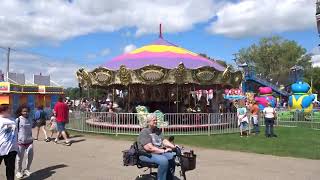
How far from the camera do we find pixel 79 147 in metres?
14.0

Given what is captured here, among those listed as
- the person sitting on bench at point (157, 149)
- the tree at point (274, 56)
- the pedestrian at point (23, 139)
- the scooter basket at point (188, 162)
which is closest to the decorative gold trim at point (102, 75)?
the pedestrian at point (23, 139)

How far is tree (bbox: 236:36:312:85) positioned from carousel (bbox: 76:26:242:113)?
166ft

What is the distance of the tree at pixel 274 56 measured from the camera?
7312 centimetres

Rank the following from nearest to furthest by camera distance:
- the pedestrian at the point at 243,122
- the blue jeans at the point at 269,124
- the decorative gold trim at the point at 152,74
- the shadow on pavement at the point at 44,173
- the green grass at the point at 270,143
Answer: the shadow on pavement at the point at 44,173 < the green grass at the point at 270,143 < the blue jeans at the point at 269,124 < the pedestrian at the point at 243,122 < the decorative gold trim at the point at 152,74

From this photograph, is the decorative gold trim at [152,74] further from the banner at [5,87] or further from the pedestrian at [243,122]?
the banner at [5,87]

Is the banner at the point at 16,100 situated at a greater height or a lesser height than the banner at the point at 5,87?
lesser

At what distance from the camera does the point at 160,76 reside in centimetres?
1944

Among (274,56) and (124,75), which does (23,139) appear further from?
(274,56)

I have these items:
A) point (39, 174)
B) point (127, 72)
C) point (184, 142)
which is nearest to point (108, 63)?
point (127, 72)

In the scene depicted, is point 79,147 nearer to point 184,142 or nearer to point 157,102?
point 184,142

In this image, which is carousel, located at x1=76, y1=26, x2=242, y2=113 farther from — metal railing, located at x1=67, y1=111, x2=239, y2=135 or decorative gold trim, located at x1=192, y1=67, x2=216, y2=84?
metal railing, located at x1=67, y1=111, x2=239, y2=135

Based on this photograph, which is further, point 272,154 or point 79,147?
point 79,147

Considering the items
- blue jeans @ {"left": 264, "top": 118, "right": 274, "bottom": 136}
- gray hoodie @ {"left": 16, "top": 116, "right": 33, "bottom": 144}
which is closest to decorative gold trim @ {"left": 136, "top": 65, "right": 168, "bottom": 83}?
blue jeans @ {"left": 264, "top": 118, "right": 274, "bottom": 136}

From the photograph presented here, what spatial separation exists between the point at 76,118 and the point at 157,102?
18.6ft
